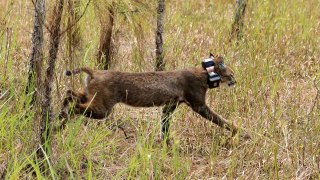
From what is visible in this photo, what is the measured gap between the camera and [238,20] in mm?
7809

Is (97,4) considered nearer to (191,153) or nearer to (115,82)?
(115,82)

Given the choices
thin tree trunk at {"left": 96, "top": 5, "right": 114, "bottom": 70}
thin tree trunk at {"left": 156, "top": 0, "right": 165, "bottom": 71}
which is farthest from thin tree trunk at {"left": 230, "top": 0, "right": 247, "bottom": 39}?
thin tree trunk at {"left": 96, "top": 5, "right": 114, "bottom": 70}

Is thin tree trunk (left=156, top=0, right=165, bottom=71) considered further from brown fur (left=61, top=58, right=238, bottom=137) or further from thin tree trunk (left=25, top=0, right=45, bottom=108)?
thin tree trunk (left=25, top=0, right=45, bottom=108)

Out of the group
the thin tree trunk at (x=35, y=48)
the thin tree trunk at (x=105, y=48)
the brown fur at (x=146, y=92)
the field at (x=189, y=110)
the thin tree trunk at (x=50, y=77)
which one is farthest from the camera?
the thin tree trunk at (x=105, y=48)

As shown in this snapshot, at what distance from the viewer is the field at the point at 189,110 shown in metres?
4.04

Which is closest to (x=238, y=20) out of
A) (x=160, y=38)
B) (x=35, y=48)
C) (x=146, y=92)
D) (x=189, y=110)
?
(x=160, y=38)

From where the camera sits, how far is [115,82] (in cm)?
468

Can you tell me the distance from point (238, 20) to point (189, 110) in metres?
2.66

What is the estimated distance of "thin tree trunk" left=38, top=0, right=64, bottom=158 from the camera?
12.5 ft

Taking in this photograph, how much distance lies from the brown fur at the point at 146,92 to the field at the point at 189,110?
16 centimetres

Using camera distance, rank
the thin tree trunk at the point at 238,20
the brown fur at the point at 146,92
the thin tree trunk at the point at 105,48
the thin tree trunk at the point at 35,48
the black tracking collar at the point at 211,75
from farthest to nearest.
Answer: the thin tree trunk at the point at 238,20
the thin tree trunk at the point at 105,48
the black tracking collar at the point at 211,75
the brown fur at the point at 146,92
the thin tree trunk at the point at 35,48

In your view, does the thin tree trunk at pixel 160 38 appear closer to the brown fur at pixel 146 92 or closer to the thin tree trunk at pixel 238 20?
the brown fur at pixel 146 92

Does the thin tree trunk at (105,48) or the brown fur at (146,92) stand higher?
the thin tree trunk at (105,48)

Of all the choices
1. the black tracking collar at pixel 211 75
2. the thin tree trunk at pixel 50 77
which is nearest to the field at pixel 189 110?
the thin tree trunk at pixel 50 77
